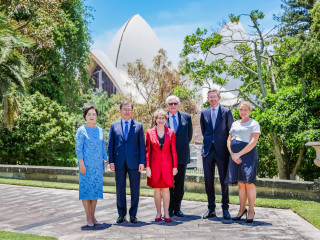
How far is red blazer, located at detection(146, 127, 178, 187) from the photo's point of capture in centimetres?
491

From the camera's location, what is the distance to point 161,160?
16.3ft

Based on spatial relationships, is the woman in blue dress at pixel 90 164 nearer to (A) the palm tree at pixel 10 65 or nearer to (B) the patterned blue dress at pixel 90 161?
(B) the patterned blue dress at pixel 90 161

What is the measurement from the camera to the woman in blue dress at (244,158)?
15.9 feet

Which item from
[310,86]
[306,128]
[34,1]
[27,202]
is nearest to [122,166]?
[27,202]

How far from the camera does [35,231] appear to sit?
14.8ft

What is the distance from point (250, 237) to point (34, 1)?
1210cm

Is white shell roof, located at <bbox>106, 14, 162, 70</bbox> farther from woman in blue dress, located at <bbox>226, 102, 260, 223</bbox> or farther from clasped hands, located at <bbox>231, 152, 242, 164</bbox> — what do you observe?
clasped hands, located at <bbox>231, 152, 242, 164</bbox>

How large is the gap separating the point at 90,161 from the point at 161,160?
0.94m

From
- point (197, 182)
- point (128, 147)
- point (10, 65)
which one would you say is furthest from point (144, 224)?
point (10, 65)

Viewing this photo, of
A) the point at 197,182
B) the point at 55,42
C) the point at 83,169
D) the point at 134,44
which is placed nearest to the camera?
the point at 83,169

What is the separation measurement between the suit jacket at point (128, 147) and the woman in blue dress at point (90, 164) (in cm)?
21

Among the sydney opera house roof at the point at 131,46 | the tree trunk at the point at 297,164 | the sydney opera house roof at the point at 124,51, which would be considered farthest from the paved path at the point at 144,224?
the sydney opera house roof at the point at 131,46

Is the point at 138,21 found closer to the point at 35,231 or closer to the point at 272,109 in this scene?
the point at 272,109

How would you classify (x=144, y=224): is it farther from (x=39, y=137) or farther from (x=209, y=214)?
(x=39, y=137)
